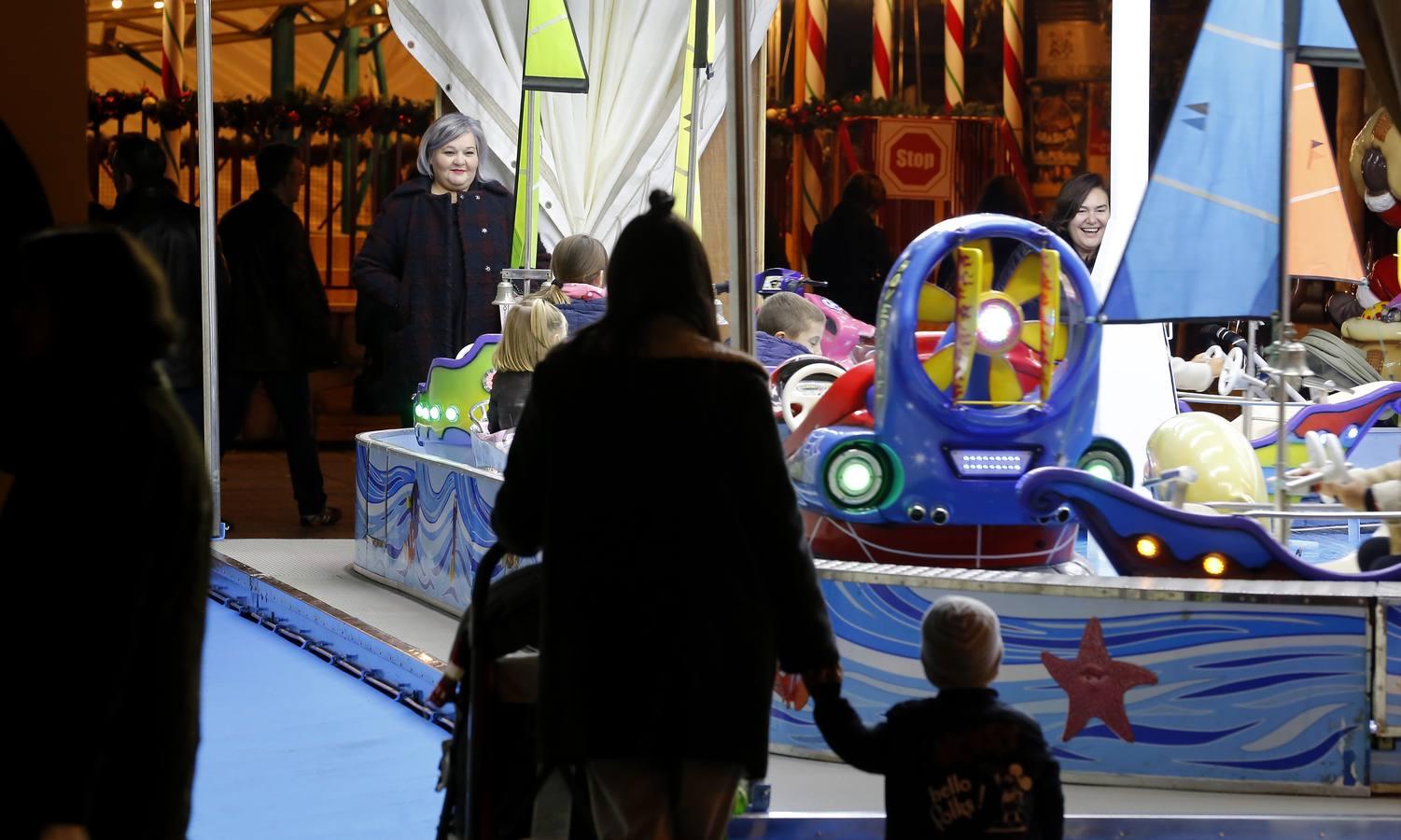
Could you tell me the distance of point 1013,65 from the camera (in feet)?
38.7

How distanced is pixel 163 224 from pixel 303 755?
376cm

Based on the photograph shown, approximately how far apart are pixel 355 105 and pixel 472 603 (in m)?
8.90

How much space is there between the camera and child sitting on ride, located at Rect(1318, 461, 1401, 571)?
4.32 m

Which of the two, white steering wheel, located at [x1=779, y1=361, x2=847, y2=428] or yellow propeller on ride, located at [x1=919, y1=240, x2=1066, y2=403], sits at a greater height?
yellow propeller on ride, located at [x1=919, y1=240, x2=1066, y2=403]

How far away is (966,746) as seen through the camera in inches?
108

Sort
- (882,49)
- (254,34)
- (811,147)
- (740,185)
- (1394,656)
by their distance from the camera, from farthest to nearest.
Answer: (254,34), (882,49), (811,147), (1394,656), (740,185)

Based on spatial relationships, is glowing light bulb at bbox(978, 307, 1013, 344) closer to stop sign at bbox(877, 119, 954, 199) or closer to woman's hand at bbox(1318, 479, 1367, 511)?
woman's hand at bbox(1318, 479, 1367, 511)

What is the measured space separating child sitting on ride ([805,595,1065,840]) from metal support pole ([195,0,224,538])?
433 centimetres

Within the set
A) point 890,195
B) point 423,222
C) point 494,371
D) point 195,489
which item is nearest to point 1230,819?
point 195,489

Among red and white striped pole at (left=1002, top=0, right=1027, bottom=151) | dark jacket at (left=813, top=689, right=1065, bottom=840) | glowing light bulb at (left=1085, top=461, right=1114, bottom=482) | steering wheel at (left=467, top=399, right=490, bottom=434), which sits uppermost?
red and white striped pole at (left=1002, top=0, right=1027, bottom=151)

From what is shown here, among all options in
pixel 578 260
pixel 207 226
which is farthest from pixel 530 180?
pixel 207 226

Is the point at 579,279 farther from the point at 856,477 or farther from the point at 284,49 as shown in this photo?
the point at 284,49

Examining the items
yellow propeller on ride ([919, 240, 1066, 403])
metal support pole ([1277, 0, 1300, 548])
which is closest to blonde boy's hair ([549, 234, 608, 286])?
yellow propeller on ride ([919, 240, 1066, 403])

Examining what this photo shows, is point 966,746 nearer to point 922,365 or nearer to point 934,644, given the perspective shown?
point 934,644
